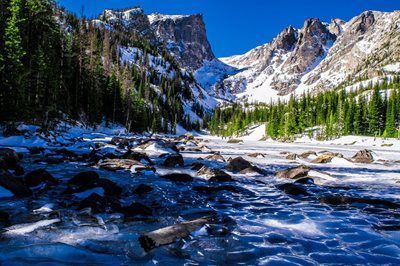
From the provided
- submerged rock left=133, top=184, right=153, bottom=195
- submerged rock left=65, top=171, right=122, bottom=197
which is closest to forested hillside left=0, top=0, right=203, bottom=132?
submerged rock left=65, top=171, right=122, bottom=197

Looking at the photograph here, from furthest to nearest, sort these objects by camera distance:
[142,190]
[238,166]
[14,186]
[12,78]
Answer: [12,78] < [238,166] < [142,190] < [14,186]

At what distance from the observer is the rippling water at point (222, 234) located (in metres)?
6.28

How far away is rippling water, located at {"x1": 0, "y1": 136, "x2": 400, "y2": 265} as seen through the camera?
6277 mm

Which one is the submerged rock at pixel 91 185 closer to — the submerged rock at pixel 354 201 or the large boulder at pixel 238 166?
the submerged rock at pixel 354 201

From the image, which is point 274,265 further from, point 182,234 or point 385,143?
point 385,143

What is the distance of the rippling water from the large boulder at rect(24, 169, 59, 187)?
1022 millimetres

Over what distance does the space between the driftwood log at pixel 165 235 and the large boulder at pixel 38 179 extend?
7.77m

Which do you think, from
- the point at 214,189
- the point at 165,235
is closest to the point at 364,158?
the point at 214,189

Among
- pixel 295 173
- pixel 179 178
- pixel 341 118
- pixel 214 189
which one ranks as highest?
pixel 341 118

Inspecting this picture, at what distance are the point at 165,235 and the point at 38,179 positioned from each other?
27.1 ft

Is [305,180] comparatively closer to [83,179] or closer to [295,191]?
[295,191]

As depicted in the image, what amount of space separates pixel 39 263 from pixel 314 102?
149946 mm

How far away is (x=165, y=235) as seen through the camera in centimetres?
714

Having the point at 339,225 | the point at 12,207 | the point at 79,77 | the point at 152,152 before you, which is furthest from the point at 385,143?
the point at 12,207
